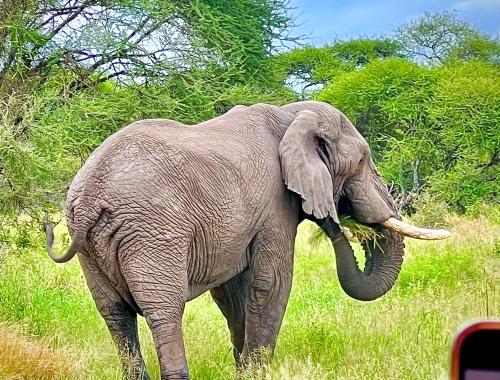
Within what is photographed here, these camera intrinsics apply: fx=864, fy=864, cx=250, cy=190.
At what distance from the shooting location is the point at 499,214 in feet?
34.3

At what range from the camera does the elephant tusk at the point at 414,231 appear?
4.40 m

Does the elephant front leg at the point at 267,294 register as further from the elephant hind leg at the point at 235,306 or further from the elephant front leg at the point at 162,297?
the elephant front leg at the point at 162,297

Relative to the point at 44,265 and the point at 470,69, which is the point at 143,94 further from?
the point at 470,69

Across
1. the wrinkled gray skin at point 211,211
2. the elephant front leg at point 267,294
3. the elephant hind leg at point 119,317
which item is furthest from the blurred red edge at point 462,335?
the elephant front leg at point 267,294

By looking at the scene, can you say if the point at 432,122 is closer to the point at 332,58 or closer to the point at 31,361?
the point at 332,58

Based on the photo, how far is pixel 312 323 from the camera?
189 inches

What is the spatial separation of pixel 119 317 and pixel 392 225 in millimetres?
1629

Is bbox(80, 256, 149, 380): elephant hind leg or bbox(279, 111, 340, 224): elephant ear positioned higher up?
bbox(279, 111, 340, 224): elephant ear

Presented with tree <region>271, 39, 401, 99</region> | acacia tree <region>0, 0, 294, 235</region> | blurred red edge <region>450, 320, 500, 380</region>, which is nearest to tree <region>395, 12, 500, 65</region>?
tree <region>271, 39, 401, 99</region>

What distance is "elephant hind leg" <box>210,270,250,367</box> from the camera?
422cm

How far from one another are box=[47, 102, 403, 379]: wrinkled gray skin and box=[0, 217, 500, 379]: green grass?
0.33m

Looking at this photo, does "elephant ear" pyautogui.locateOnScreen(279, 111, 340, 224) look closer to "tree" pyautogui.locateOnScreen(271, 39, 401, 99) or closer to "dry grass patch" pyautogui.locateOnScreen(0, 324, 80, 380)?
"dry grass patch" pyautogui.locateOnScreen(0, 324, 80, 380)

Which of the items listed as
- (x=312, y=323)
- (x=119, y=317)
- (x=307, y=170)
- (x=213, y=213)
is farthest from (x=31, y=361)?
(x=312, y=323)

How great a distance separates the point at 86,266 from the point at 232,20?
19.8 feet
